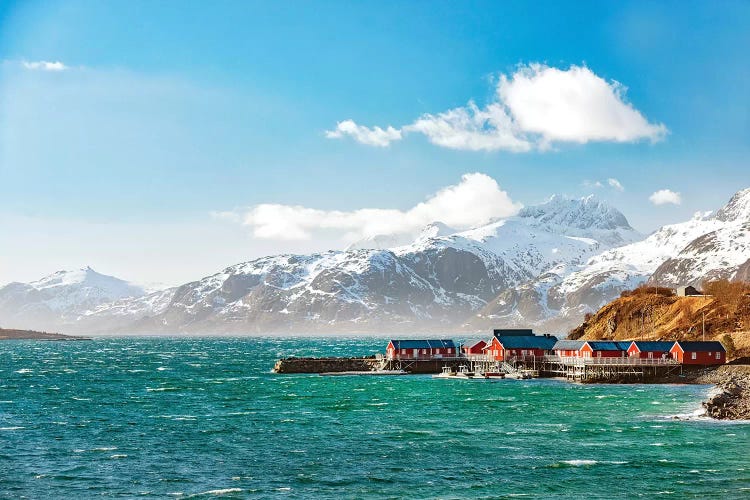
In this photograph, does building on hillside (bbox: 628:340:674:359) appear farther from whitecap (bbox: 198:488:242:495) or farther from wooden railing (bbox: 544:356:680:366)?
whitecap (bbox: 198:488:242:495)

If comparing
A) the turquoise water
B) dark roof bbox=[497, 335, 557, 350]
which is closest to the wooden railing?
dark roof bbox=[497, 335, 557, 350]

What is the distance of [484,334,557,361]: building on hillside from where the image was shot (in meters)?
188

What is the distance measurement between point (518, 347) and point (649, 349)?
31159mm

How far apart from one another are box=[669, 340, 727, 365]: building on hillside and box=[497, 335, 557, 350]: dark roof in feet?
106

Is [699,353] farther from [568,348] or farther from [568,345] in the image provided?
[568,345]

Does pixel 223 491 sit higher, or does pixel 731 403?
pixel 731 403

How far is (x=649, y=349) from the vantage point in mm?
166500

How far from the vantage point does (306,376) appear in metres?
183

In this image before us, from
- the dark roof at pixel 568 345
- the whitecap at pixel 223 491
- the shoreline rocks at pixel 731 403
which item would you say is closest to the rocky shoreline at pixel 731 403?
the shoreline rocks at pixel 731 403

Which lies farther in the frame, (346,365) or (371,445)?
(346,365)

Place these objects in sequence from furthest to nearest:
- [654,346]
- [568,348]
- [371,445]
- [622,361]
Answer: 1. [568,348]
2. [654,346]
3. [622,361]
4. [371,445]

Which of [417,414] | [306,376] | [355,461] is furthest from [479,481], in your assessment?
[306,376]

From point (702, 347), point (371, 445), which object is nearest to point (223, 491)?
point (371, 445)

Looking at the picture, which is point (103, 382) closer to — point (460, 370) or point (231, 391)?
point (231, 391)
